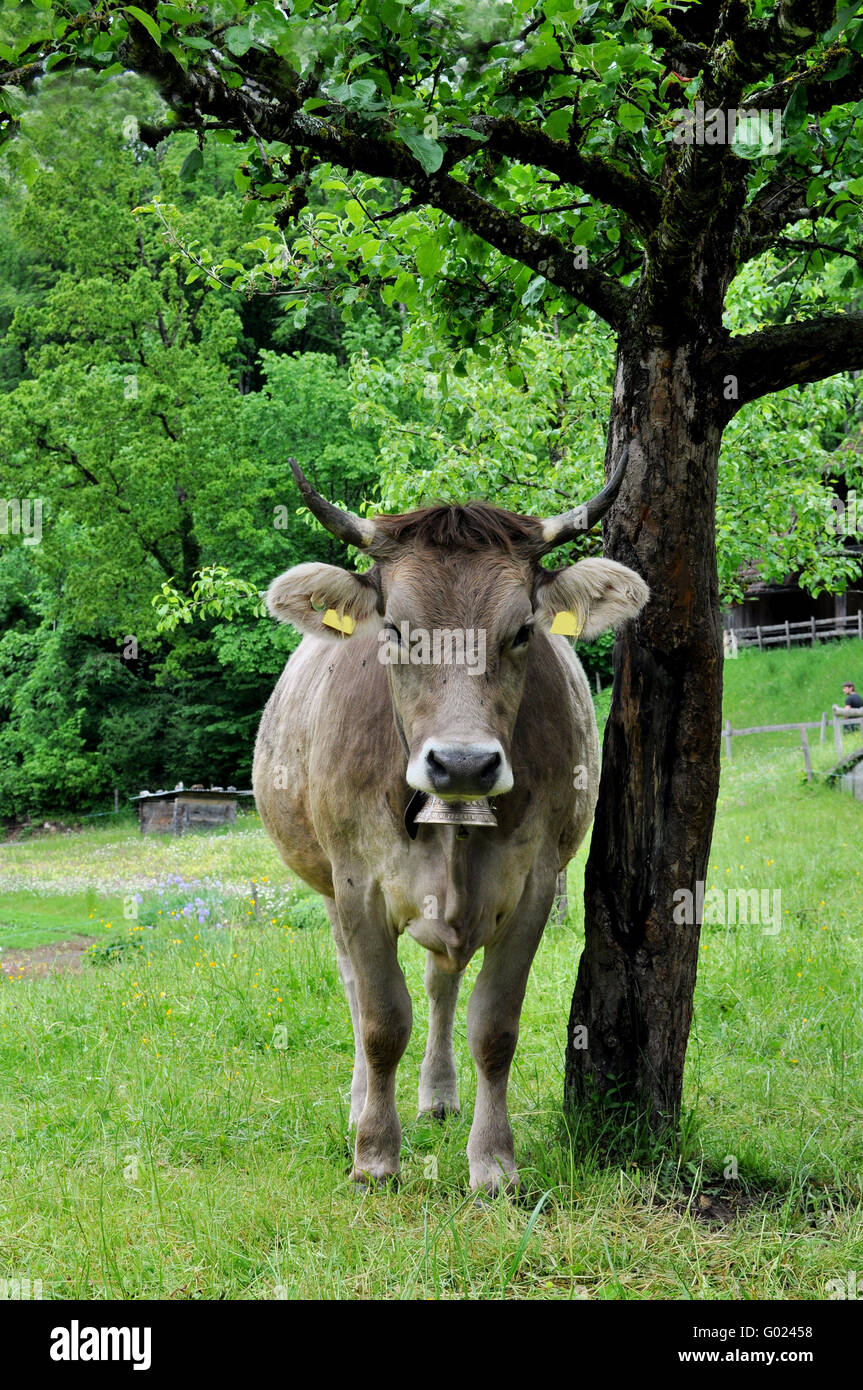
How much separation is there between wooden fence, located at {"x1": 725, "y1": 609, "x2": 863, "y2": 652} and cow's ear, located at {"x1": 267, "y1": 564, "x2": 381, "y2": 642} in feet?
102

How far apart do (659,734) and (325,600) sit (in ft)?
4.92

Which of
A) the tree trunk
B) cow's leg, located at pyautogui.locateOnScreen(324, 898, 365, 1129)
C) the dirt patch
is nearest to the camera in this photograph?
the tree trunk

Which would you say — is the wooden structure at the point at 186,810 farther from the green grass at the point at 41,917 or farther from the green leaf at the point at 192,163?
the green leaf at the point at 192,163

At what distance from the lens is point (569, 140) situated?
445cm

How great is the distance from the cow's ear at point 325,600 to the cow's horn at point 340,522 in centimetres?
15

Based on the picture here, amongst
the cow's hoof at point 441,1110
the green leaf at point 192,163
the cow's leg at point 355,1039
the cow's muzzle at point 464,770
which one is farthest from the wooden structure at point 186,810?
the cow's muzzle at point 464,770

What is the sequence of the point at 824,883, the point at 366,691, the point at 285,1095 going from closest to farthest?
the point at 366,691 → the point at 285,1095 → the point at 824,883

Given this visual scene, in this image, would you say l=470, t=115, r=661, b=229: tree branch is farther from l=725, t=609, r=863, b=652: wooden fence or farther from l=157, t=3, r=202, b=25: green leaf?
l=725, t=609, r=863, b=652: wooden fence

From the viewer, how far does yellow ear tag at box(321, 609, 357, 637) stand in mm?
4668

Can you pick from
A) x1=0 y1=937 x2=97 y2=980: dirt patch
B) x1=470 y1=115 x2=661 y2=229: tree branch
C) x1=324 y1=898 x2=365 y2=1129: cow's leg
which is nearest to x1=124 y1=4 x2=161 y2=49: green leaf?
x1=470 y1=115 x2=661 y2=229: tree branch

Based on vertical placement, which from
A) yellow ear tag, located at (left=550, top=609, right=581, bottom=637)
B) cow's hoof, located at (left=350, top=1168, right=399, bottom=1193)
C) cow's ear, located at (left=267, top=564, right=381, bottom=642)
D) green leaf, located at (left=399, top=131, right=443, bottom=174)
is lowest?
cow's hoof, located at (left=350, top=1168, right=399, bottom=1193)

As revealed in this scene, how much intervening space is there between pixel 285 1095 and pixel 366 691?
2198 millimetres
